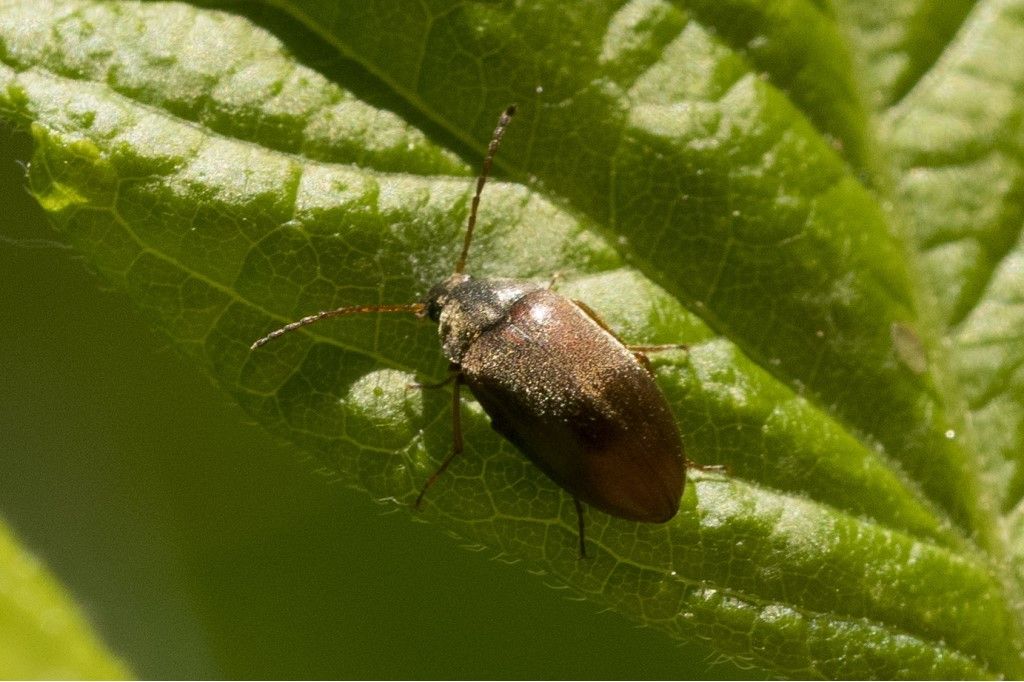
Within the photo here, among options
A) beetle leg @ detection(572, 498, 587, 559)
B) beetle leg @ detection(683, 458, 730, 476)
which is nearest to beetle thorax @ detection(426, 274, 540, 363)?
beetle leg @ detection(572, 498, 587, 559)

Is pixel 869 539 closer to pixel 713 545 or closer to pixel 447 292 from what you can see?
pixel 713 545

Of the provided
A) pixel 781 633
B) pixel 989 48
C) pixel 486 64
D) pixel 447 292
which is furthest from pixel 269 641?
pixel 989 48

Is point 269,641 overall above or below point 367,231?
below

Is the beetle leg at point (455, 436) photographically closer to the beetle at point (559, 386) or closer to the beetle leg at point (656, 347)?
the beetle at point (559, 386)

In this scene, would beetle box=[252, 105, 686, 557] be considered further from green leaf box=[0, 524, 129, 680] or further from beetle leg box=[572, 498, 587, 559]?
green leaf box=[0, 524, 129, 680]

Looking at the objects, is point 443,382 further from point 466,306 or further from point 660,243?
point 660,243

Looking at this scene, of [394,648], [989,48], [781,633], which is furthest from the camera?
[394,648]

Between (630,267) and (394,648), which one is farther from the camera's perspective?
(394,648)
